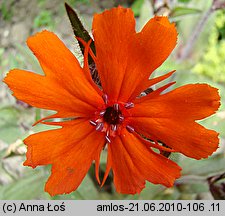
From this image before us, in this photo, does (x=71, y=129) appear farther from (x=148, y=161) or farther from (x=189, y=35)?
(x=189, y=35)

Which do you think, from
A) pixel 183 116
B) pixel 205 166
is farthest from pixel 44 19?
pixel 183 116

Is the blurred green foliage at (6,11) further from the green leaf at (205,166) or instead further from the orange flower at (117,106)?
the orange flower at (117,106)

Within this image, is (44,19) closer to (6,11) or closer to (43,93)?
(6,11)

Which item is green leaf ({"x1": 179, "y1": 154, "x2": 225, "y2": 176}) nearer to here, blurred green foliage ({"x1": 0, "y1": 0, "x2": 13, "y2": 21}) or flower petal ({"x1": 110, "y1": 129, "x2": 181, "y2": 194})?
flower petal ({"x1": 110, "y1": 129, "x2": 181, "y2": 194})

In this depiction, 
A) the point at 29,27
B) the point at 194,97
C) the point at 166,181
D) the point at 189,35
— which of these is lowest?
the point at 166,181

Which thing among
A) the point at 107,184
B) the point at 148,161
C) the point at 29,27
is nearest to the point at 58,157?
the point at 148,161

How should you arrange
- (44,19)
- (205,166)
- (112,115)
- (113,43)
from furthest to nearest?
(44,19) < (205,166) < (112,115) < (113,43)
